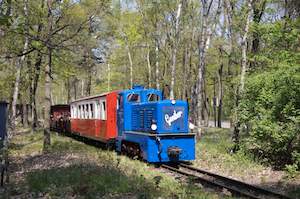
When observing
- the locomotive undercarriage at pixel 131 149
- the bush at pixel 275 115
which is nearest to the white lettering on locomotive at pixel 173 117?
the locomotive undercarriage at pixel 131 149

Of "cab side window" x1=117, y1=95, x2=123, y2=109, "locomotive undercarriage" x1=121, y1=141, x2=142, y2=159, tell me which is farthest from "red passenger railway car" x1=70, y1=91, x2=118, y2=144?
"locomotive undercarriage" x1=121, y1=141, x2=142, y2=159

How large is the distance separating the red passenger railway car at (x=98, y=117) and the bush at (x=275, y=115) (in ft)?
19.2

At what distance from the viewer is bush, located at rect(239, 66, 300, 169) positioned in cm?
1370

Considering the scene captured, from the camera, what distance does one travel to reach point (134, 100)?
701 inches

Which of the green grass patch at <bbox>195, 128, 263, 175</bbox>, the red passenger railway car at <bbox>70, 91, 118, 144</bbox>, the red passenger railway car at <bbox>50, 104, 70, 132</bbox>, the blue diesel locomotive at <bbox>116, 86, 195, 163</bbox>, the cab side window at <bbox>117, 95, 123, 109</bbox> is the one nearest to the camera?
the green grass patch at <bbox>195, 128, 263, 175</bbox>

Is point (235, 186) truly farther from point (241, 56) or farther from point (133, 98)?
point (241, 56)

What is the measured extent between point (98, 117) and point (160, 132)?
618 centimetres

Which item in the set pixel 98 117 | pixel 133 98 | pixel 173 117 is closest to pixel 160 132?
pixel 173 117

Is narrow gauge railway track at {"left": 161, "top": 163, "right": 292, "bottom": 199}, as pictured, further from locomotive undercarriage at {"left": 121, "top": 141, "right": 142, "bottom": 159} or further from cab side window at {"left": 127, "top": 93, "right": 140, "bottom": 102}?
cab side window at {"left": 127, "top": 93, "right": 140, "bottom": 102}

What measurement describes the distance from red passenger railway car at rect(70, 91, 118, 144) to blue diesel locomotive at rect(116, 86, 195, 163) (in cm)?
154

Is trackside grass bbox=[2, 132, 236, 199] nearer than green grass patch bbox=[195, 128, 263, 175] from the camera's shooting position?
Yes

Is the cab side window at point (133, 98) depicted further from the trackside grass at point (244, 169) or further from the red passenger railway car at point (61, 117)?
the red passenger railway car at point (61, 117)

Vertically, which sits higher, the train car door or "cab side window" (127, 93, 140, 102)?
"cab side window" (127, 93, 140, 102)

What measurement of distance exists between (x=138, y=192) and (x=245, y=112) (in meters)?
7.21
